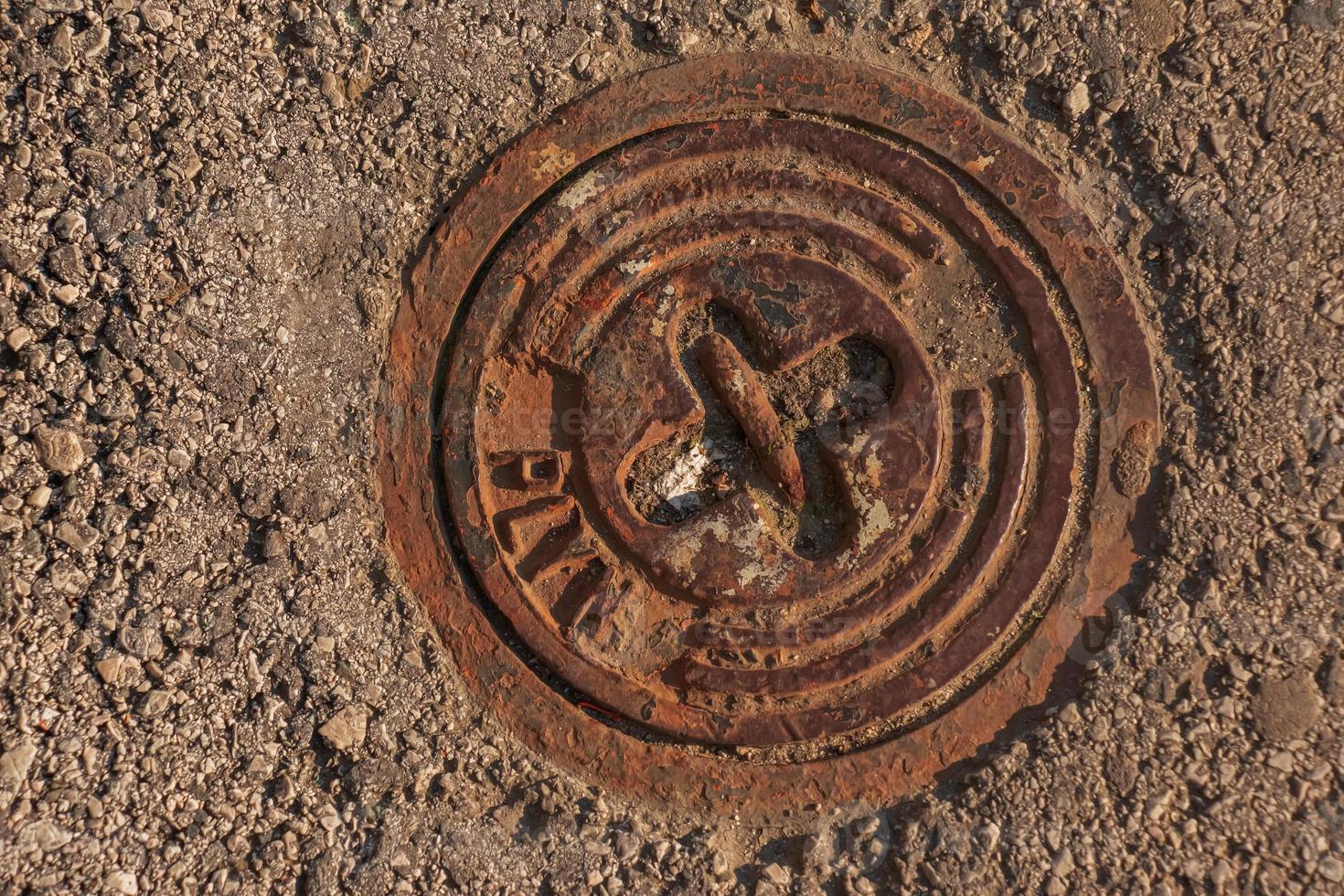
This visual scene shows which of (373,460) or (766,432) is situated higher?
(766,432)

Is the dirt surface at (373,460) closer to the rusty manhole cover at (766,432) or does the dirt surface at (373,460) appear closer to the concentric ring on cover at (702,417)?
the rusty manhole cover at (766,432)

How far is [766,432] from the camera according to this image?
1.87 metres

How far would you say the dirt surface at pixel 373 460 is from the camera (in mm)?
1818

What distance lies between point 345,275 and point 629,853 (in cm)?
148

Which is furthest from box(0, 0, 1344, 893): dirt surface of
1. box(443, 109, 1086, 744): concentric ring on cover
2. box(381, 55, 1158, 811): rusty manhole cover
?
box(443, 109, 1086, 744): concentric ring on cover

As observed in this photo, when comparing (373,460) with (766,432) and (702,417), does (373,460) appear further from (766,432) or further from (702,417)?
(766,432)

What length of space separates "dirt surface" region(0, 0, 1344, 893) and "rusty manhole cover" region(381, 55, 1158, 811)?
9 cm

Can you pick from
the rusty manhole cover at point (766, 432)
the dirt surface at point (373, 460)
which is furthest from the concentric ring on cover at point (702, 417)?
the dirt surface at point (373, 460)

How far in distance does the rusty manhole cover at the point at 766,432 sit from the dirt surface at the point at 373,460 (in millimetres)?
94

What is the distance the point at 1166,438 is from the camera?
6.38ft

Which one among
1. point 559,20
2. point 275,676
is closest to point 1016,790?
point 275,676

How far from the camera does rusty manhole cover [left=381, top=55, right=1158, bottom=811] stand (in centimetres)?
190

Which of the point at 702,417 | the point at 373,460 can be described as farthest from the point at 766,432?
the point at 373,460

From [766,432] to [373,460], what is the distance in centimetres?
92
